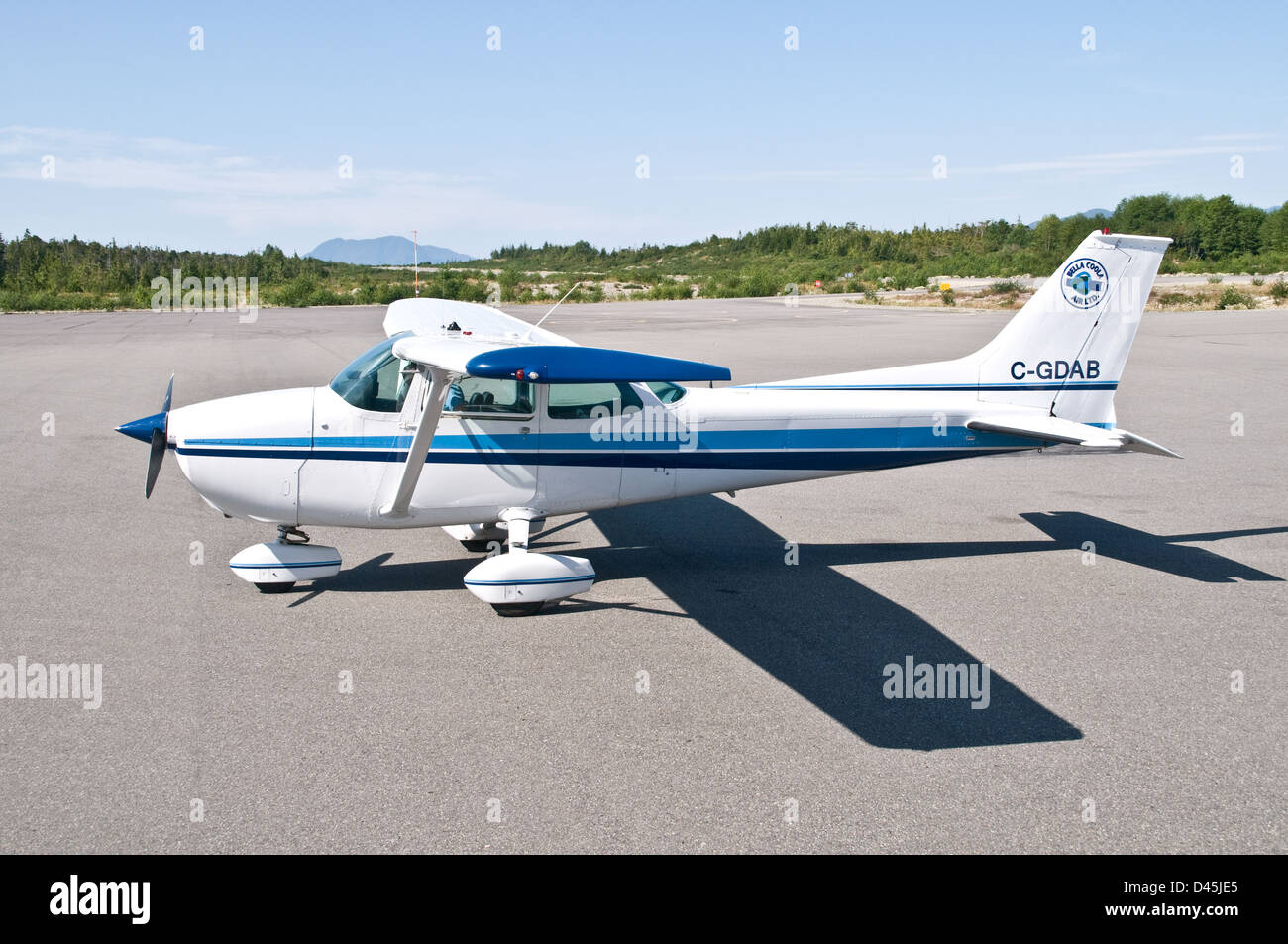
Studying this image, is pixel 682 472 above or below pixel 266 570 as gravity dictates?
above

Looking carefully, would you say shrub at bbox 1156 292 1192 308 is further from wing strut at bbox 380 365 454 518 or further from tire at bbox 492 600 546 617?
wing strut at bbox 380 365 454 518

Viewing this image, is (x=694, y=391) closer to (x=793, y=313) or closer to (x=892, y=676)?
(x=892, y=676)

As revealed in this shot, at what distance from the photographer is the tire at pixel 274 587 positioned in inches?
299

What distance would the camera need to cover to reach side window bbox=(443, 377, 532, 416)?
298 inches

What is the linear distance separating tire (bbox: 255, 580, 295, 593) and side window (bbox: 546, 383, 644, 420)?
7.99 ft

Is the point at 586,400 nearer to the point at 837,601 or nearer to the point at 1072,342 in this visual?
the point at 837,601

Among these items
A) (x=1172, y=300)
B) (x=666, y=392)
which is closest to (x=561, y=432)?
(x=666, y=392)

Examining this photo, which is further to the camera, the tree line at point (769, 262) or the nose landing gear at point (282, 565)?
the tree line at point (769, 262)

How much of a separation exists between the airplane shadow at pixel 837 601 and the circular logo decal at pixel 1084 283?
224 centimetres

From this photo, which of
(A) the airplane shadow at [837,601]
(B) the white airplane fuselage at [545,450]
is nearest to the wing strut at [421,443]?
(B) the white airplane fuselage at [545,450]

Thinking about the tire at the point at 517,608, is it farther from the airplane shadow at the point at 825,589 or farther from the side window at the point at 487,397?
the side window at the point at 487,397

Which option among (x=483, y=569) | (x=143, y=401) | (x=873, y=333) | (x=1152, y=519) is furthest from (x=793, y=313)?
(x=483, y=569)
